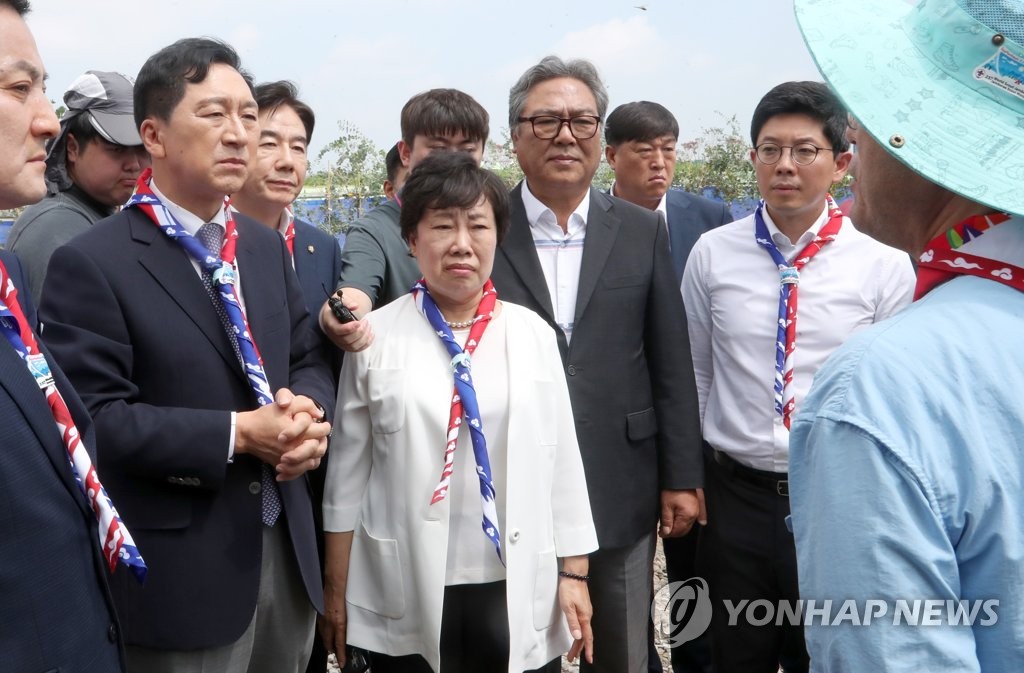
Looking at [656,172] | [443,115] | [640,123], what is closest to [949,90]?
[443,115]

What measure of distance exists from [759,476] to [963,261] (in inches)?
75.7

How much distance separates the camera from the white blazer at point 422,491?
93.2 inches

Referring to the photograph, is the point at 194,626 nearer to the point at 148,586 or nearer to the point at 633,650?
the point at 148,586

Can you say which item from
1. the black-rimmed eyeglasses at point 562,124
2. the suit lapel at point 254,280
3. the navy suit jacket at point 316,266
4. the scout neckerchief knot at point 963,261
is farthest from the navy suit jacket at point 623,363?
the scout neckerchief knot at point 963,261

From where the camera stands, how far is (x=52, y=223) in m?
2.85

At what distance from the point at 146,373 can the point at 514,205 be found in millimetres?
1491

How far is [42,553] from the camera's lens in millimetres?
1480

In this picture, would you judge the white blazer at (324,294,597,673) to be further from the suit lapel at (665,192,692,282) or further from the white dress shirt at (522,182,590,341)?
the suit lapel at (665,192,692,282)

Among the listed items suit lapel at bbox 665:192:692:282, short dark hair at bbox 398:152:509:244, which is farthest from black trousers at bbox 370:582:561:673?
suit lapel at bbox 665:192:692:282

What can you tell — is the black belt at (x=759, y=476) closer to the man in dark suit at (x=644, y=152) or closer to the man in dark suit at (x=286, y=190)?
the man in dark suit at (x=286, y=190)

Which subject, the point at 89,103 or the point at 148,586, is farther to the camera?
the point at 89,103

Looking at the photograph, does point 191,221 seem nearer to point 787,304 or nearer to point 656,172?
point 787,304

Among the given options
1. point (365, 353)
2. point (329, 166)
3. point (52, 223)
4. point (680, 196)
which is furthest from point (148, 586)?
point (329, 166)

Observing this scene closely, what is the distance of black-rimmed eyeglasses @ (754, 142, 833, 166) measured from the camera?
303 cm
